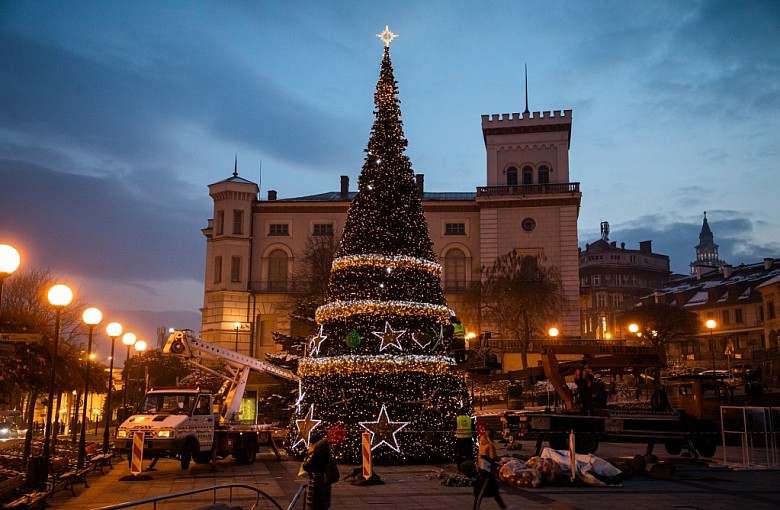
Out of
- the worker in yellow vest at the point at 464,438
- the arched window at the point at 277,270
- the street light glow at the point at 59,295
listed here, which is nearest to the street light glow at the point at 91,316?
the street light glow at the point at 59,295

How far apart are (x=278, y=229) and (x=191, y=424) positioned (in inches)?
1553

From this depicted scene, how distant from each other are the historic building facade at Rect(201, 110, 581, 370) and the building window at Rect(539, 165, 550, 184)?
8cm

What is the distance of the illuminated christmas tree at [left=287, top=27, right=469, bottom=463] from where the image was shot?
20.4 m

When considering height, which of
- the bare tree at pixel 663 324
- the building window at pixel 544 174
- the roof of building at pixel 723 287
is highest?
the building window at pixel 544 174

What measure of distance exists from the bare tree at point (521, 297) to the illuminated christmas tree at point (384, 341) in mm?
25894

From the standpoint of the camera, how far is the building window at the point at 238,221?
5791cm

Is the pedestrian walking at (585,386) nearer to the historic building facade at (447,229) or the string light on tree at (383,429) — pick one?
the string light on tree at (383,429)

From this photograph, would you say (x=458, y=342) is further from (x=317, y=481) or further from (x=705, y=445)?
(x=317, y=481)

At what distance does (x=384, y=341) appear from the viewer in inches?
826

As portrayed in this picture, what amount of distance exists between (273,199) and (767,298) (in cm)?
4421

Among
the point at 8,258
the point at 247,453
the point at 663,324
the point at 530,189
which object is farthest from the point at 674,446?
the point at 663,324

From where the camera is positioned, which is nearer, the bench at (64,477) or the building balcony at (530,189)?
the bench at (64,477)

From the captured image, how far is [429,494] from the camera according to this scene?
49.2 feet

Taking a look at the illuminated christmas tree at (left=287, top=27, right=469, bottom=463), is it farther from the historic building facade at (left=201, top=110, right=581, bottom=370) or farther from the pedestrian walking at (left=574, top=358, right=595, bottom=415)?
the historic building facade at (left=201, top=110, right=581, bottom=370)
